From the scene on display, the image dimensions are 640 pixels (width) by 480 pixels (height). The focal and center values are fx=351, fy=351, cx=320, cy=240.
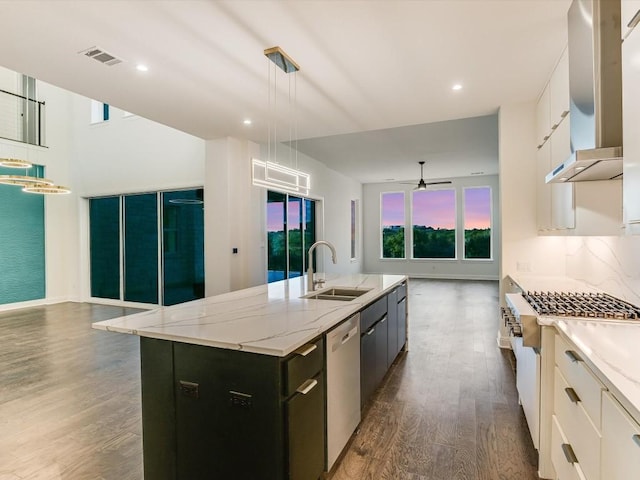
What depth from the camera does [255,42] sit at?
2.77 m

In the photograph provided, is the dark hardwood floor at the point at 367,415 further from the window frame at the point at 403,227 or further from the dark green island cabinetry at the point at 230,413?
the window frame at the point at 403,227

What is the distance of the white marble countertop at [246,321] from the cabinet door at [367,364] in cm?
26

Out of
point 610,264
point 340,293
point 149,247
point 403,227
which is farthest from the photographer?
point 403,227

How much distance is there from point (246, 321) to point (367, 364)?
108 centimetres

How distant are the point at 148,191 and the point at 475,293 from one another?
7173 millimetres

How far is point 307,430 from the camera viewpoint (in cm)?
164

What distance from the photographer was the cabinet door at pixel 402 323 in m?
3.68

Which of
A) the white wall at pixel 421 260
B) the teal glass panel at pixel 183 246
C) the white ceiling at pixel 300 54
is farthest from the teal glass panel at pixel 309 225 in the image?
the white wall at pixel 421 260

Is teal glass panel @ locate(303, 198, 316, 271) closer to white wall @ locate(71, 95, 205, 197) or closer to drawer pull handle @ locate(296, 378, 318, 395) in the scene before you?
white wall @ locate(71, 95, 205, 197)

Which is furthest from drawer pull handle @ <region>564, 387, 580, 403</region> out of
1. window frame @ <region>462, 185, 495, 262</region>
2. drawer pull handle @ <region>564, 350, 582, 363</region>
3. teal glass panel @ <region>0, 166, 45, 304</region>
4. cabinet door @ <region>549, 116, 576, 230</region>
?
window frame @ <region>462, 185, 495, 262</region>

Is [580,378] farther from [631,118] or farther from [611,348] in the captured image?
[631,118]

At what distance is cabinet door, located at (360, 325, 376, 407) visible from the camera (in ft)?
7.97

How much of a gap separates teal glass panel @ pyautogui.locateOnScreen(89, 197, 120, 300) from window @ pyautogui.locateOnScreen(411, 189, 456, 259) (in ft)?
26.1

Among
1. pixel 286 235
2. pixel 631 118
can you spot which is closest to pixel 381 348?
pixel 631 118
